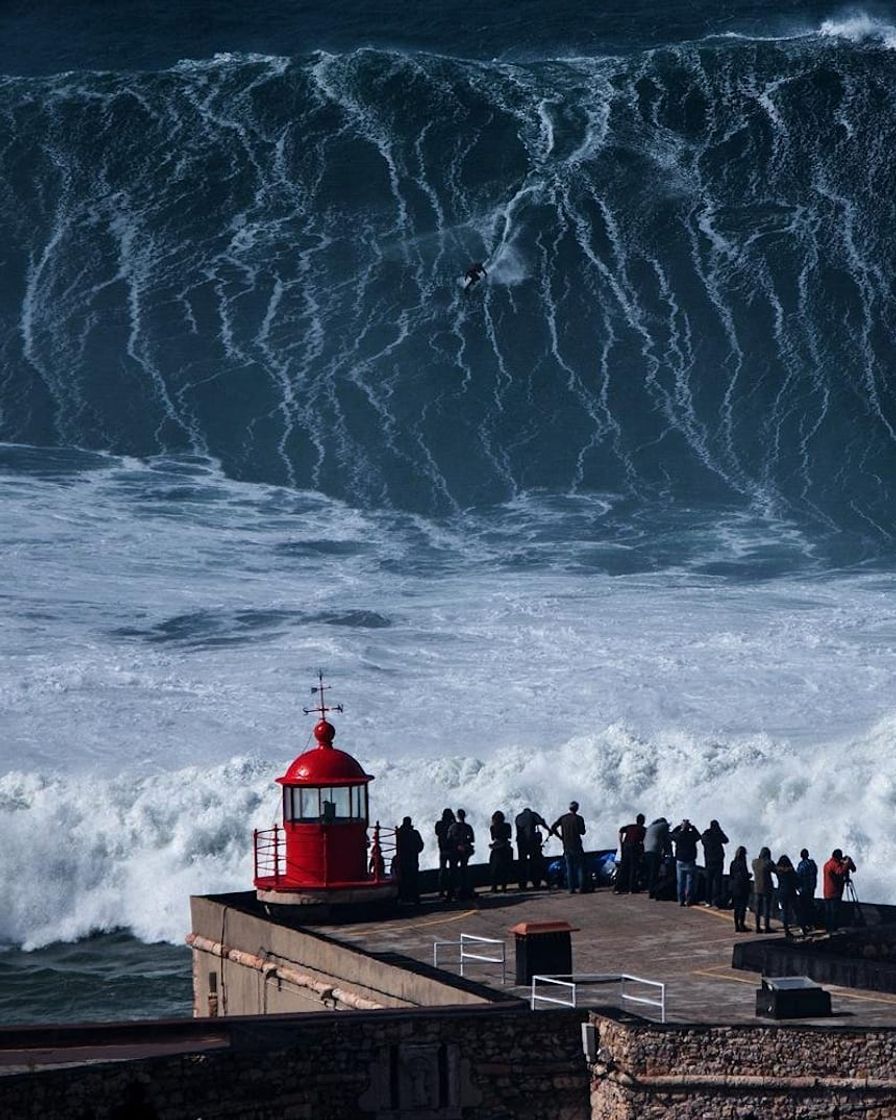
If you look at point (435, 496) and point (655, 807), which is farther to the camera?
point (435, 496)

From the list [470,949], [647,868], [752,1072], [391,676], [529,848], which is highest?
[391,676]

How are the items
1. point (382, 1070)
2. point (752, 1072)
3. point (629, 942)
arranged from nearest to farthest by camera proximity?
1. point (752, 1072)
2. point (382, 1070)
3. point (629, 942)

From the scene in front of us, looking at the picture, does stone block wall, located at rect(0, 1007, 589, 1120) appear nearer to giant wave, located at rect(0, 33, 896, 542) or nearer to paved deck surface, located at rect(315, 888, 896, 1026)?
paved deck surface, located at rect(315, 888, 896, 1026)

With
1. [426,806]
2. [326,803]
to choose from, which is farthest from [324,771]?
[426,806]

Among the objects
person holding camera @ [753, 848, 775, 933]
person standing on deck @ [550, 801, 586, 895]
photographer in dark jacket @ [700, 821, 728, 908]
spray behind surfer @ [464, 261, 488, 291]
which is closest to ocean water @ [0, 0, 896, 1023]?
spray behind surfer @ [464, 261, 488, 291]

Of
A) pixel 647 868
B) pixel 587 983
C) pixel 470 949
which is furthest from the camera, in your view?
pixel 647 868

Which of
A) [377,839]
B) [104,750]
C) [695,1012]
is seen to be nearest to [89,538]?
[104,750]

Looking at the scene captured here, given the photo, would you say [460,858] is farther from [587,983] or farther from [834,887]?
[587,983]

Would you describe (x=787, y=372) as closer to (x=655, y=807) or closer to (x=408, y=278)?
(x=408, y=278)
